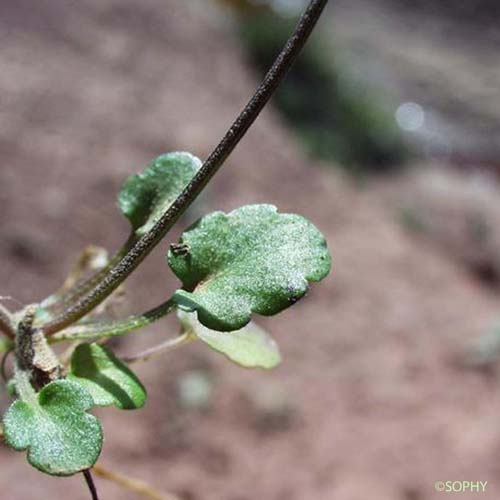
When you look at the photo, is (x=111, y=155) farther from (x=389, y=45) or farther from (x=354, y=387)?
(x=389, y=45)

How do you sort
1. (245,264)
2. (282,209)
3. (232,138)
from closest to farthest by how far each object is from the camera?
(232,138) < (245,264) < (282,209)

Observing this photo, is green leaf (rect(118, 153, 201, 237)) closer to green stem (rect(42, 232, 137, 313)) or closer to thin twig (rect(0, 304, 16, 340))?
green stem (rect(42, 232, 137, 313))

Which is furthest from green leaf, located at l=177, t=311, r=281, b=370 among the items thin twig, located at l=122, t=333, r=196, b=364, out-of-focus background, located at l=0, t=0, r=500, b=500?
out-of-focus background, located at l=0, t=0, r=500, b=500

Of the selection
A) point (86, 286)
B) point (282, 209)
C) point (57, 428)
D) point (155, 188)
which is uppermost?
point (282, 209)

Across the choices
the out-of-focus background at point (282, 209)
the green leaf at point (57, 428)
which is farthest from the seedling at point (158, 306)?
the out-of-focus background at point (282, 209)

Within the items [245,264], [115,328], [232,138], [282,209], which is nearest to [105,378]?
[115,328]

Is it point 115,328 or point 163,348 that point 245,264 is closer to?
point 115,328
